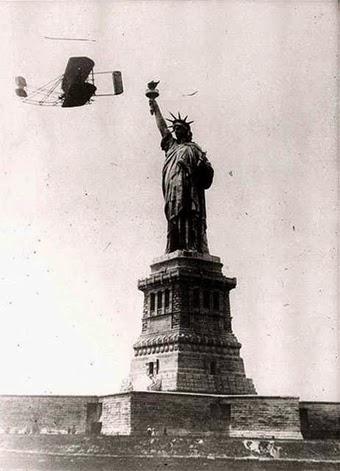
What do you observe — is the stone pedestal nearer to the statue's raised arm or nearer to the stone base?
the stone base

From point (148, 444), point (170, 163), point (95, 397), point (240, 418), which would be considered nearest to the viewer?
point (148, 444)

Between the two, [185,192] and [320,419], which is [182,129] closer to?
[185,192]

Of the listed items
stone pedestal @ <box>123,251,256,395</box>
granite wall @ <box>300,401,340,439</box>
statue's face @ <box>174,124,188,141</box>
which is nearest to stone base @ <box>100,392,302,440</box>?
stone pedestal @ <box>123,251,256,395</box>

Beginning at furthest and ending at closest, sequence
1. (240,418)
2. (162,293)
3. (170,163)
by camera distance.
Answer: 1. (170,163)
2. (162,293)
3. (240,418)

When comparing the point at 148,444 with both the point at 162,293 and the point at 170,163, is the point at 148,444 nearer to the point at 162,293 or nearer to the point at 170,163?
the point at 162,293

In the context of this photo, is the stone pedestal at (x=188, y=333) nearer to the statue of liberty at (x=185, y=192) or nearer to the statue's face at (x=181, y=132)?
the statue of liberty at (x=185, y=192)

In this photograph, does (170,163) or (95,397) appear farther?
(170,163)

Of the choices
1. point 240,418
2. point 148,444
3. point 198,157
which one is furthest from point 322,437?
point 198,157
